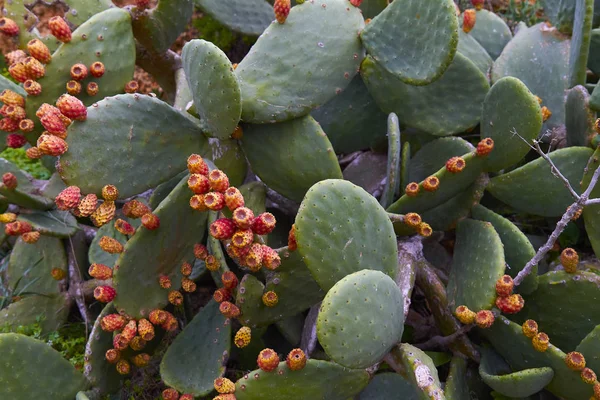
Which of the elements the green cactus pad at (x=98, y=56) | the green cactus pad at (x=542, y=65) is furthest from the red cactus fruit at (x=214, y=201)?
the green cactus pad at (x=542, y=65)

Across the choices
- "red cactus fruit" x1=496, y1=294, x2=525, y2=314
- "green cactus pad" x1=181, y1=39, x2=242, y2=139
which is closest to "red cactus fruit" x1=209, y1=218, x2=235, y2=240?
"green cactus pad" x1=181, y1=39, x2=242, y2=139

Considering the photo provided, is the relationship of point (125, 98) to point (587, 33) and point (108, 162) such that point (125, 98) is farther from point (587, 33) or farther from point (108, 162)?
point (587, 33)

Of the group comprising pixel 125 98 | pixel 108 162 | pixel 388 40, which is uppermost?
pixel 388 40

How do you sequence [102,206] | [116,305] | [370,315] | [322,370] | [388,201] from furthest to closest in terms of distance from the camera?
[388,201] → [116,305] → [102,206] → [322,370] → [370,315]

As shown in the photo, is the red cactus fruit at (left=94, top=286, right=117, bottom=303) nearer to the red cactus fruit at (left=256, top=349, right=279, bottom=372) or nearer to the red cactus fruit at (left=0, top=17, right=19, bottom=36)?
the red cactus fruit at (left=256, top=349, right=279, bottom=372)

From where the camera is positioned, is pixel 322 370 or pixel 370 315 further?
pixel 322 370

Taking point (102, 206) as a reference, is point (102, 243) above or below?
below

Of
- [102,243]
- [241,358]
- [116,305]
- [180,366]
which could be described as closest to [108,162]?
[102,243]
